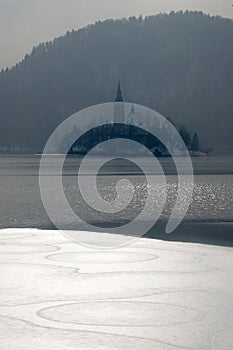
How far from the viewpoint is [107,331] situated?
12984 mm

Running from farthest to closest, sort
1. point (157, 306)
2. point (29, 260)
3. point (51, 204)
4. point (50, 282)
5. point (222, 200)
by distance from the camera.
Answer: point (222, 200) → point (51, 204) → point (29, 260) → point (50, 282) → point (157, 306)

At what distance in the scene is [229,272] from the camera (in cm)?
1920

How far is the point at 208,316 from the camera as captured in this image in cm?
1415

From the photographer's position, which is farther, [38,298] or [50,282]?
[50,282]

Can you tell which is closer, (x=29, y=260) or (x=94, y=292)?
(x=94, y=292)

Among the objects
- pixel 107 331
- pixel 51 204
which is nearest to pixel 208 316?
pixel 107 331

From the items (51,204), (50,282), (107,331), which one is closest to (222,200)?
(51,204)

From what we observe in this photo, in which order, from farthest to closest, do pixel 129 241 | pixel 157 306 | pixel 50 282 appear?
pixel 129 241
pixel 50 282
pixel 157 306

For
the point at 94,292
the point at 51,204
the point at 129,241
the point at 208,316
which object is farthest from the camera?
the point at 51,204

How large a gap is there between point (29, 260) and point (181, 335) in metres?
9.58

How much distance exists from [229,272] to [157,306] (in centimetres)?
463

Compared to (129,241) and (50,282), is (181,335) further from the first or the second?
(129,241)

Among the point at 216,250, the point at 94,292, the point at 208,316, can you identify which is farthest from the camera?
the point at 216,250

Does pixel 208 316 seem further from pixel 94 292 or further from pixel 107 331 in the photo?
pixel 94 292
